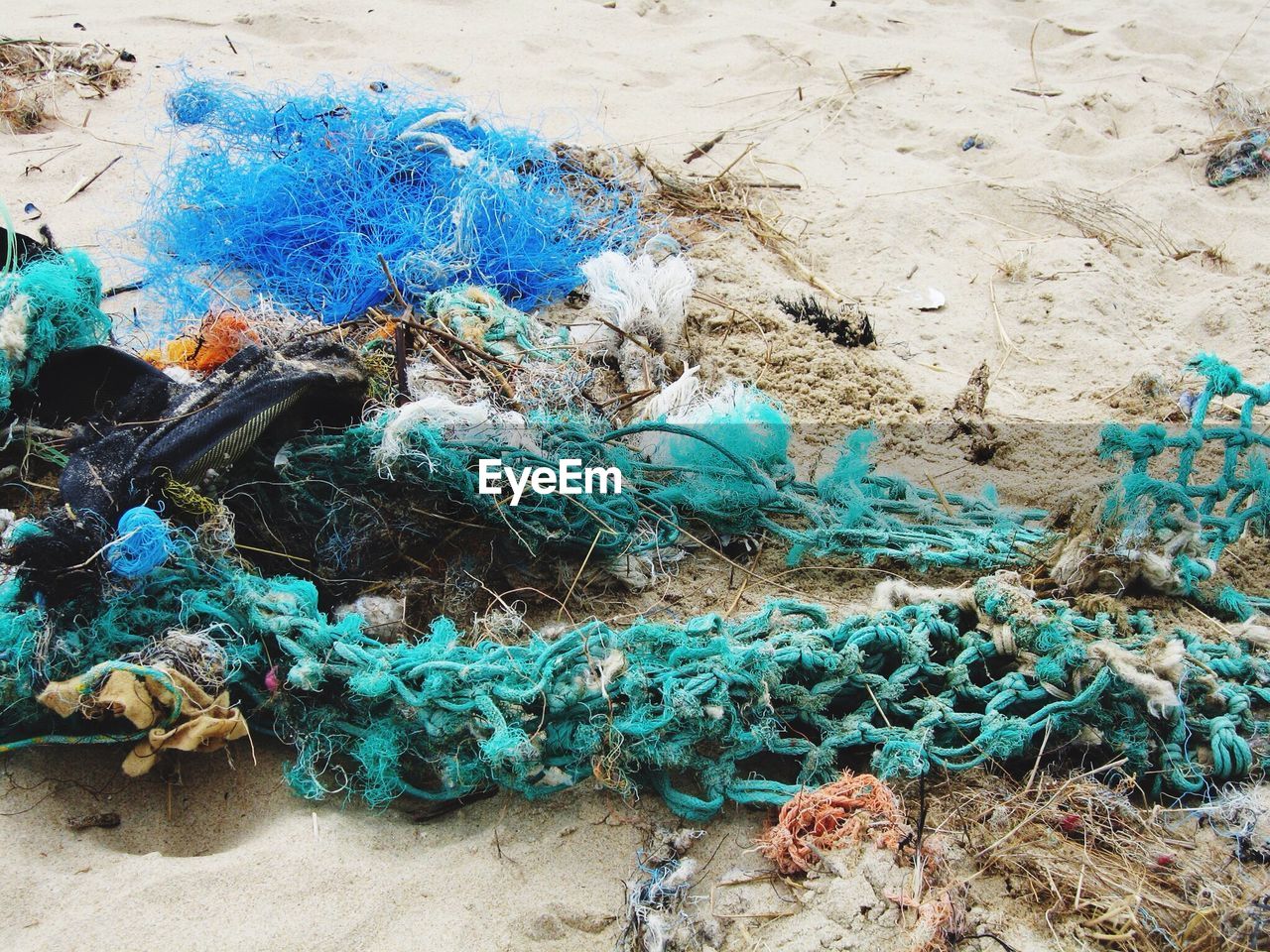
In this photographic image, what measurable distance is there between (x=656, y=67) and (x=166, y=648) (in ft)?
13.3

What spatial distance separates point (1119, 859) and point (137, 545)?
185cm

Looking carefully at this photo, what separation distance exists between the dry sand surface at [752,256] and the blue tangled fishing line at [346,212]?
0.29m

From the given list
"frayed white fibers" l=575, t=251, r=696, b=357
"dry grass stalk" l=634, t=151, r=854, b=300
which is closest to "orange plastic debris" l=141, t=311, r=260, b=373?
"frayed white fibers" l=575, t=251, r=696, b=357

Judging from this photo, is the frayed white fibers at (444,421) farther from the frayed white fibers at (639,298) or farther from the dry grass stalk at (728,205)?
the dry grass stalk at (728,205)

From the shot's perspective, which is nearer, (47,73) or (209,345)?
(209,345)

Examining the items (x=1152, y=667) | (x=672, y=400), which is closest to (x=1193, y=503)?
(x=1152, y=667)

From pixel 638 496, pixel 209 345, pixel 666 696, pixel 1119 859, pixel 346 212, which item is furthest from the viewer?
pixel 346 212

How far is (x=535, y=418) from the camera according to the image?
2535 mm

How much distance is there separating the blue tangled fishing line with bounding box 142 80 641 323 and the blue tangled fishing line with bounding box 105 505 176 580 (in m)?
1.40

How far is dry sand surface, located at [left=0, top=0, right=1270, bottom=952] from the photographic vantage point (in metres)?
1.69

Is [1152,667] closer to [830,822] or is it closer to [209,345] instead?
[830,822]

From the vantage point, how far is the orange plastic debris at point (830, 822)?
173 cm

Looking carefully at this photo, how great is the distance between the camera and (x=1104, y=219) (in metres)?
3.97

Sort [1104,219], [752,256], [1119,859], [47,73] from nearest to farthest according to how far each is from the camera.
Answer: [1119,859]
[752,256]
[1104,219]
[47,73]
